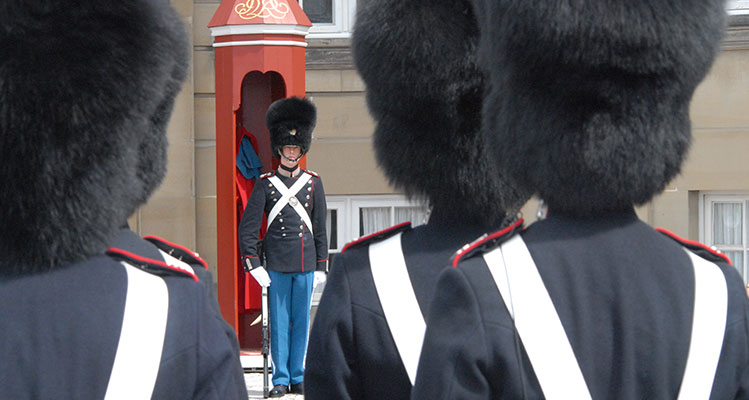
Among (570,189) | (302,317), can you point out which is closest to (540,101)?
(570,189)

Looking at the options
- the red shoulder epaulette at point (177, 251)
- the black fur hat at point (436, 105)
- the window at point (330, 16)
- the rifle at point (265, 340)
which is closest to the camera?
the red shoulder epaulette at point (177, 251)

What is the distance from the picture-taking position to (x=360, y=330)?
7.82ft

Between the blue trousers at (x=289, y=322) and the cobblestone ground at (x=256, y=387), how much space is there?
100mm

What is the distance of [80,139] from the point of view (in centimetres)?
200

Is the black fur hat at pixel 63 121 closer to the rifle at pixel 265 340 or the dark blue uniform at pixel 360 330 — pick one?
the dark blue uniform at pixel 360 330

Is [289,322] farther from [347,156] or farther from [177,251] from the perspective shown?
[177,251]

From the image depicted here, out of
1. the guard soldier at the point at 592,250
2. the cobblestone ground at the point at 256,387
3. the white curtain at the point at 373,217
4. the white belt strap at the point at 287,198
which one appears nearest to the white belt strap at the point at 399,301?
the guard soldier at the point at 592,250

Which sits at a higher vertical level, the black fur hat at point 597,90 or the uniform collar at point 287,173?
the black fur hat at point 597,90

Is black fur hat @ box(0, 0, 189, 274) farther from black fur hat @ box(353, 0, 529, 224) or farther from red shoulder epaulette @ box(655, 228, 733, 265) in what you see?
red shoulder epaulette @ box(655, 228, 733, 265)

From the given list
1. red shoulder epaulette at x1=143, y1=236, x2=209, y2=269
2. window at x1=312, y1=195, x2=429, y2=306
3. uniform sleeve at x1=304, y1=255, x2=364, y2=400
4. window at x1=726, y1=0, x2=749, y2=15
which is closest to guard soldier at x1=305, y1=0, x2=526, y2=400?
uniform sleeve at x1=304, y1=255, x2=364, y2=400

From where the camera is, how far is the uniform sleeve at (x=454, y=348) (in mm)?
1726

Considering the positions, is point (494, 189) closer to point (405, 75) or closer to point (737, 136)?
point (405, 75)

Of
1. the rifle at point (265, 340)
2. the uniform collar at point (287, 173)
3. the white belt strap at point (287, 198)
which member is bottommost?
the rifle at point (265, 340)

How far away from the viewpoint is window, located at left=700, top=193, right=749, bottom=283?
8312 millimetres
